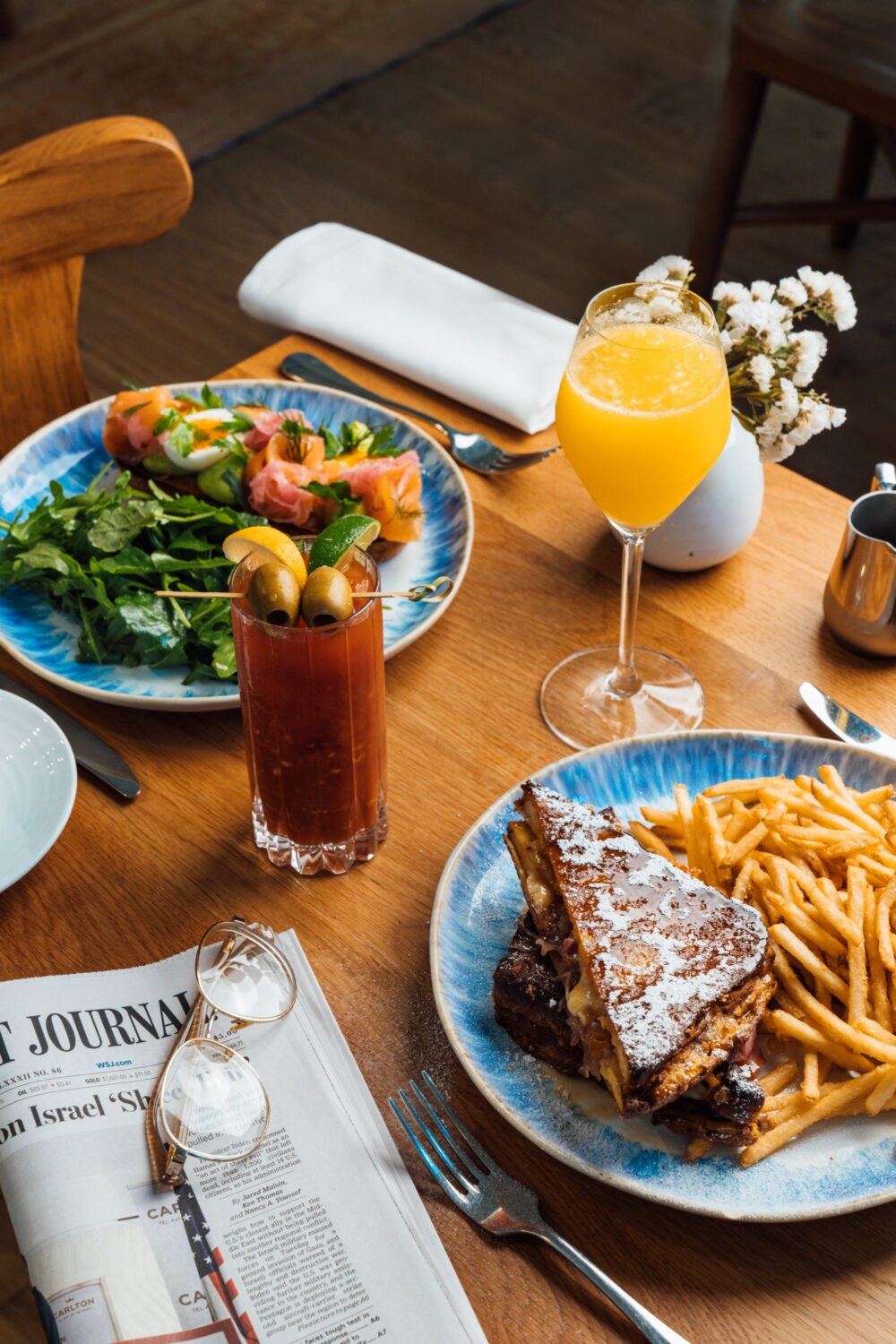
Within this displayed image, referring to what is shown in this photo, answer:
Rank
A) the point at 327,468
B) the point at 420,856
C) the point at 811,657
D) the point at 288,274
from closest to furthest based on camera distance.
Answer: the point at 420,856 < the point at 811,657 < the point at 327,468 < the point at 288,274

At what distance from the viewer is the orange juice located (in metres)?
1.18

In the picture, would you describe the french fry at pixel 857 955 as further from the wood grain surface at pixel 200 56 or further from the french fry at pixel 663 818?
the wood grain surface at pixel 200 56

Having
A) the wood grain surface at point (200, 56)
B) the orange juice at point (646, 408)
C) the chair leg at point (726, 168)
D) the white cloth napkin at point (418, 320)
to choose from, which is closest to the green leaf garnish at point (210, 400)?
the white cloth napkin at point (418, 320)

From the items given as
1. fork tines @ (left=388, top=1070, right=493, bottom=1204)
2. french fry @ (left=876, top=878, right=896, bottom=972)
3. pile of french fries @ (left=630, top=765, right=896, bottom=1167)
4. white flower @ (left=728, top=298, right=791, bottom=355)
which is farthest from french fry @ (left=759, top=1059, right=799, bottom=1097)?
white flower @ (left=728, top=298, right=791, bottom=355)

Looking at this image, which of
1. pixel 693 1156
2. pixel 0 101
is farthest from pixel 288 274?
pixel 0 101

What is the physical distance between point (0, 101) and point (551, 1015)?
14.8 feet

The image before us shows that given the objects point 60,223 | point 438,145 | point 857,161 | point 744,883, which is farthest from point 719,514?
point 438,145

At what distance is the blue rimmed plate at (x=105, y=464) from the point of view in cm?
134

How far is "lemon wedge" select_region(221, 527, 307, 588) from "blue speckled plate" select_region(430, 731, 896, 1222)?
0.94ft

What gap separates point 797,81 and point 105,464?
2.32 meters

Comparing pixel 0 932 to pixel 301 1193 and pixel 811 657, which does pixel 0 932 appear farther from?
pixel 811 657

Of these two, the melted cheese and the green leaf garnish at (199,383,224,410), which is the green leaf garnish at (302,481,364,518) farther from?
the melted cheese

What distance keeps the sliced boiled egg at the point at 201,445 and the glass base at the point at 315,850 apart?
534 millimetres

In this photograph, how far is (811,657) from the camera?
4.62 ft
